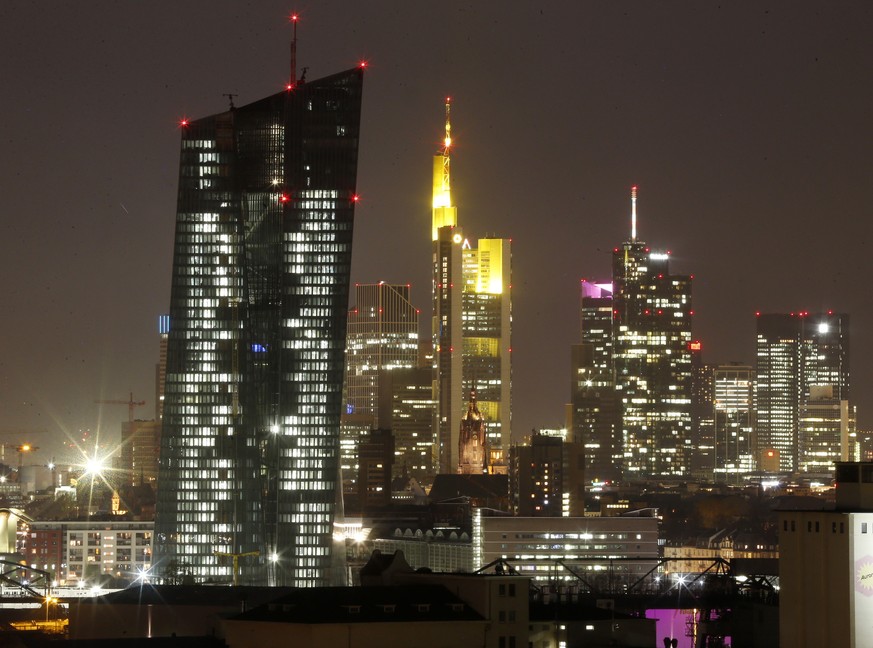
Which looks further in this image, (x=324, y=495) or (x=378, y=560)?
(x=324, y=495)

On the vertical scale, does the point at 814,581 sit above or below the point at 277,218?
below

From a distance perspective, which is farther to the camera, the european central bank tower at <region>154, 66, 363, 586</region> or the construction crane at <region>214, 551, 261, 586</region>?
the european central bank tower at <region>154, 66, 363, 586</region>

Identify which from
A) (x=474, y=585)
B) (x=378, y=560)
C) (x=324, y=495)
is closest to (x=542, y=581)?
(x=324, y=495)

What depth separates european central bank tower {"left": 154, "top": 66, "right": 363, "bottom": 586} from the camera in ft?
497

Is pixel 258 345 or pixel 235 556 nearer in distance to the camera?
pixel 235 556

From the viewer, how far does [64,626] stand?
90062mm

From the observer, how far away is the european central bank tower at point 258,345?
15150 cm

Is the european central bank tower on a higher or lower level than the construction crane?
higher

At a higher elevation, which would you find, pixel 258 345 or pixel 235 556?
pixel 258 345

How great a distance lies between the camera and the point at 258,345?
509 ft

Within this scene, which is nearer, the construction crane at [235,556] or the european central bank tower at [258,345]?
the construction crane at [235,556]

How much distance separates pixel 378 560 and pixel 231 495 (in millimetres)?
81645

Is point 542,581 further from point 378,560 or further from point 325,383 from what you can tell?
point 378,560

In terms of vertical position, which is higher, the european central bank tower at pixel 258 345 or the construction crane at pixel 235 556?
the european central bank tower at pixel 258 345
